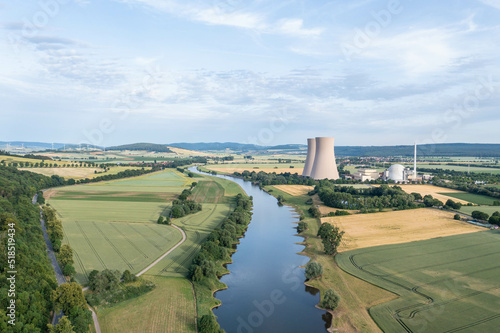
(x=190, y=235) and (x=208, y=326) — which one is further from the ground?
(x=190, y=235)

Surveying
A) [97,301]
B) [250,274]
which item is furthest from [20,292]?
[250,274]

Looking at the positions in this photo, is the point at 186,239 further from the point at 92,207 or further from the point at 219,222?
the point at 92,207

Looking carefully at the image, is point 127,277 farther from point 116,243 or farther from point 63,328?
point 116,243

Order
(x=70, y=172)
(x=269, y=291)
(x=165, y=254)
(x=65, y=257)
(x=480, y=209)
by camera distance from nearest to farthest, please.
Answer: (x=269, y=291), (x=65, y=257), (x=165, y=254), (x=480, y=209), (x=70, y=172)

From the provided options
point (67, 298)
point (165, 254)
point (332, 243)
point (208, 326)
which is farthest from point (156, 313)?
point (332, 243)

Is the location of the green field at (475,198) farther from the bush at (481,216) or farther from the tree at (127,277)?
the tree at (127,277)

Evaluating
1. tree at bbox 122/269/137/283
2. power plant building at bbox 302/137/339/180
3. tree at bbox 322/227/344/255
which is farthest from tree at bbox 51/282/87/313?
power plant building at bbox 302/137/339/180

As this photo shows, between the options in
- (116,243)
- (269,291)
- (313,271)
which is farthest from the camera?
(116,243)

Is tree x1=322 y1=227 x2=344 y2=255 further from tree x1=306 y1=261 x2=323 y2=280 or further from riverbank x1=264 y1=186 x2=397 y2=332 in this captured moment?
tree x1=306 y1=261 x2=323 y2=280
